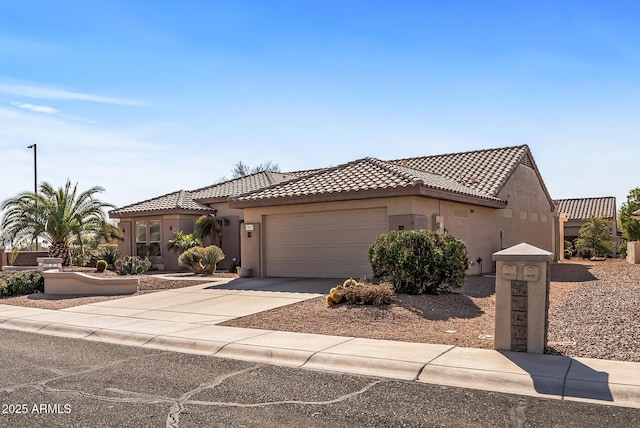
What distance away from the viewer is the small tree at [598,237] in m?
39.9

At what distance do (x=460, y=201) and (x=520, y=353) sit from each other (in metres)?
12.0

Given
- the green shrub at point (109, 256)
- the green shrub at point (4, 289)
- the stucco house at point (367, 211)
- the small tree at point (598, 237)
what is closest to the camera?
the stucco house at point (367, 211)

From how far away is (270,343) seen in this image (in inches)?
379

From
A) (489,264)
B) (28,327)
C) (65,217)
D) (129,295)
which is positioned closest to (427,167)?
(489,264)

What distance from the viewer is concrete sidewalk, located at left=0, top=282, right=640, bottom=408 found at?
7.03 metres

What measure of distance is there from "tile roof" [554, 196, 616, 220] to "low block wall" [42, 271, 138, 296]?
137ft

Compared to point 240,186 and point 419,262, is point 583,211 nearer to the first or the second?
point 240,186

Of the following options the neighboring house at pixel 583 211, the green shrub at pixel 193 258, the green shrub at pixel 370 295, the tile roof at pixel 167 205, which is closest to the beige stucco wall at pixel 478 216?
the green shrub at pixel 193 258

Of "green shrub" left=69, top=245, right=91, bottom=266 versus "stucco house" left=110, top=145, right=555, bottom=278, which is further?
"green shrub" left=69, top=245, right=91, bottom=266

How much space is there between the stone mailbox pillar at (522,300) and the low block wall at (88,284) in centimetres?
1258

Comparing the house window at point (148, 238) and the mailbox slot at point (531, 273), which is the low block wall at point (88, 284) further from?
the mailbox slot at point (531, 273)

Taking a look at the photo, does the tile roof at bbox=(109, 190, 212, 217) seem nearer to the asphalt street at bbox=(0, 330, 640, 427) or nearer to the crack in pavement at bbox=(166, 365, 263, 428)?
the asphalt street at bbox=(0, 330, 640, 427)

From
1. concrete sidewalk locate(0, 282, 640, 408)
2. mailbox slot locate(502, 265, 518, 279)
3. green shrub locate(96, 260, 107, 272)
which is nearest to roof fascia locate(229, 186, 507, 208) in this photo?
concrete sidewalk locate(0, 282, 640, 408)

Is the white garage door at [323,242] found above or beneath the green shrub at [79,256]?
above
